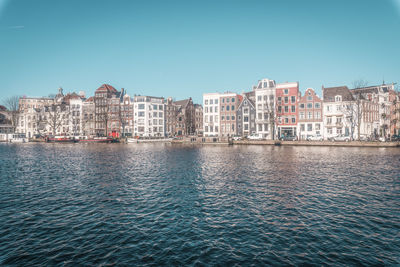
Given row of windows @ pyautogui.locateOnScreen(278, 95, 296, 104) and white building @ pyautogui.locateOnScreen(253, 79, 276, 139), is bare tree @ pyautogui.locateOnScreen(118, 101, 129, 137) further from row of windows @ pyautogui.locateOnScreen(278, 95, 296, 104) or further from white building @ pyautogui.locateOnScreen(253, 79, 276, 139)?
row of windows @ pyautogui.locateOnScreen(278, 95, 296, 104)

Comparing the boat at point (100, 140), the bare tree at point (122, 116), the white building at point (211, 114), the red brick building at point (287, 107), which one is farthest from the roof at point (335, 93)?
the bare tree at point (122, 116)

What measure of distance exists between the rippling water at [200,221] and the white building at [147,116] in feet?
286

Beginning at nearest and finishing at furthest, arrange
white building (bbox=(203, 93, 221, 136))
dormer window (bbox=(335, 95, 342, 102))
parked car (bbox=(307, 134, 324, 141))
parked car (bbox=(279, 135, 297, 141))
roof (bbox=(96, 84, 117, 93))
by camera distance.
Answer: parked car (bbox=(307, 134, 324, 141)) → parked car (bbox=(279, 135, 297, 141)) → dormer window (bbox=(335, 95, 342, 102)) → white building (bbox=(203, 93, 221, 136)) → roof (bbox=(96, 84, 117, 93))

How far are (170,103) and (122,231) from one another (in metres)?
112

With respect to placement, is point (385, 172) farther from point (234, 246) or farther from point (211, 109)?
point (211, 109)

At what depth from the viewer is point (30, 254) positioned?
1120 cm

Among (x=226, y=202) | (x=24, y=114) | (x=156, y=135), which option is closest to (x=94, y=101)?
(x=156, y=135)

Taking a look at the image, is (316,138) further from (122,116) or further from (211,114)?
(122,116)

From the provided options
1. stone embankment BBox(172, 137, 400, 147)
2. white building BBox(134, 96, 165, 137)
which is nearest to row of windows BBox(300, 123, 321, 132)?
stone embankment BBox(172, 137, 400, 147)

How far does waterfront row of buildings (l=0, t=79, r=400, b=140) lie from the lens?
3401 inches

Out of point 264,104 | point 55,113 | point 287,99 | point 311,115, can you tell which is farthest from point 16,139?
point 311,115

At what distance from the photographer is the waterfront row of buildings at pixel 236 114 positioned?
283 ft

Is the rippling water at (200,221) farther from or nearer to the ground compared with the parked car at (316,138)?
nearer to the ground

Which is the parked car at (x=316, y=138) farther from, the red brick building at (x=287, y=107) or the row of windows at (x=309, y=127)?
the red brick building at (x=287, y=107)
